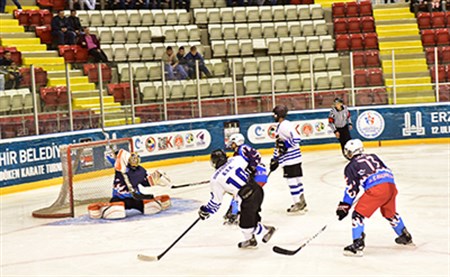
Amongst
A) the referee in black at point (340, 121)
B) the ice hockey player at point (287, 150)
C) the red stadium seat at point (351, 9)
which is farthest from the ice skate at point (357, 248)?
the red stadium seat at point (351, 9)

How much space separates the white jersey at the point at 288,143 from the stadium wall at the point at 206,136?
18.5ft

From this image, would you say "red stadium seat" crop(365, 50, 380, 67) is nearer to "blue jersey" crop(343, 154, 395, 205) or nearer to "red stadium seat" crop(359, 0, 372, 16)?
"red stadium seat" crop(359, 0, 372, 16)

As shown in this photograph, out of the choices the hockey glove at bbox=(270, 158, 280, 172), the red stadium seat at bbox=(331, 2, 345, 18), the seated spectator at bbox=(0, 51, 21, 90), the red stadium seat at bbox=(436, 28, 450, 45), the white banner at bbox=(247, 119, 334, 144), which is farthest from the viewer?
the red stadium seat at bbox=(331, 2, 345, 18)

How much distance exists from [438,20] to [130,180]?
15358 millimetres

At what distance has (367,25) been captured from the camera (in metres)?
23.4

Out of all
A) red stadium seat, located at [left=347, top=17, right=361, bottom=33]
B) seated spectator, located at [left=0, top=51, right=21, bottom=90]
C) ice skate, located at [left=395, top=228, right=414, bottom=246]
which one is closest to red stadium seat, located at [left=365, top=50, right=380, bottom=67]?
red stadium seat, located at [left=347, top=17, right=361, bottom=33]

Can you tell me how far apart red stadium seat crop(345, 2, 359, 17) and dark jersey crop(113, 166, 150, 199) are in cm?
1449

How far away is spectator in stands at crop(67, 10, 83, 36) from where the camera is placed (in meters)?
19.7

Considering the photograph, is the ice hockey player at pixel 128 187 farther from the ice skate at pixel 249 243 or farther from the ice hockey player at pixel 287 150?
the ice skate at pixel 249 243

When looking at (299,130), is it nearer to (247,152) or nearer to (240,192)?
(247,152)

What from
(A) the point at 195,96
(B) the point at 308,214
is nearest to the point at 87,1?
(A) the point at 195,96

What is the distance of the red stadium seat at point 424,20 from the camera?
77.0 feet

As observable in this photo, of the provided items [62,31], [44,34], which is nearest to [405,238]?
[62,31]

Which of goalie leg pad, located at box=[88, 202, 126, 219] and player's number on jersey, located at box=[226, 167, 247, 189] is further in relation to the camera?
goalie leg pad, located at box=[88, 202, 126, 219]
